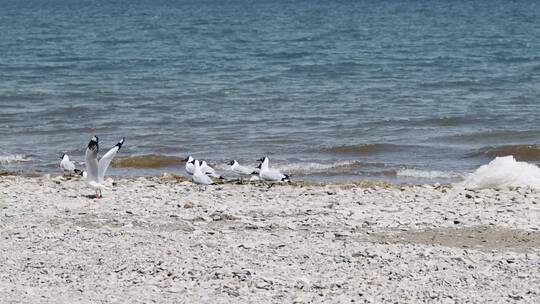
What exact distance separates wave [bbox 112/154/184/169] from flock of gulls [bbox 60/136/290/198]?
4.44ft

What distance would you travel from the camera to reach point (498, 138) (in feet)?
72.4

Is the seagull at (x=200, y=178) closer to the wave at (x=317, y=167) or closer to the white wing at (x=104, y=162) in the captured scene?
the white wing at (x=104, y=162)

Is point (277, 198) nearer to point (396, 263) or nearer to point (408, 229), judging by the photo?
point (408, 229)

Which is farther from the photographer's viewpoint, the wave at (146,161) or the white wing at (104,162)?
the wave at (146,161)

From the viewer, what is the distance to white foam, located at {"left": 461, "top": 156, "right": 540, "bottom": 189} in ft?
52.1

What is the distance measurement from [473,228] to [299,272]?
9.04 feet

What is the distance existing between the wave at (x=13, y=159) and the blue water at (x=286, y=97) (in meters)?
0.11

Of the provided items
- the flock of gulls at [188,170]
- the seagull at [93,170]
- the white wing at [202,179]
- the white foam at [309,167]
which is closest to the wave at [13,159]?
the flock of gulls at [188,170]

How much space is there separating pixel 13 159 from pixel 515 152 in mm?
9230

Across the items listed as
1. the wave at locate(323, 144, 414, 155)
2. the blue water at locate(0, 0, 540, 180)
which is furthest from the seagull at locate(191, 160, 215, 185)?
the wave at locate(323, 144, 414, 155)

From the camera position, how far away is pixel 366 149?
21.0 m

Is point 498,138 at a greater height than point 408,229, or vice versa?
point 408,229

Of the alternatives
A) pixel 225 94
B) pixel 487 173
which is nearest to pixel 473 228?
pixel 487 173

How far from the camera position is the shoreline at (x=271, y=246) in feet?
32.3
